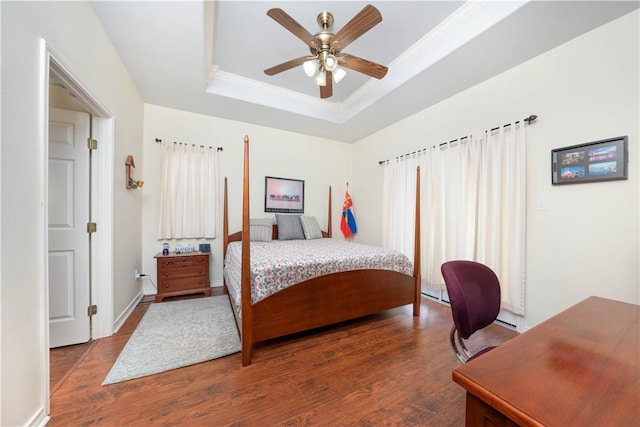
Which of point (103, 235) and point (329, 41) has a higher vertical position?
point (329, 41)

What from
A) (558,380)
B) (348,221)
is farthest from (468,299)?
(348,221)

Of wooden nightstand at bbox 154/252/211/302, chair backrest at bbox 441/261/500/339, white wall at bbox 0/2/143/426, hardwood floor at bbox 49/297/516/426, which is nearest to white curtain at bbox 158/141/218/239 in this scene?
wooden nightstand at bbox 154/252/211/302

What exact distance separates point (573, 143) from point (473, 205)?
37.7 inches

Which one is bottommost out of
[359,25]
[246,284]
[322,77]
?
[246,284]

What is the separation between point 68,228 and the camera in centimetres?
194

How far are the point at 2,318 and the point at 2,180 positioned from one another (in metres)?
0.61

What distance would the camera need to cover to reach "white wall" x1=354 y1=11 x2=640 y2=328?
174 cm

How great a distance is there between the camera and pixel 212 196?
3580 mm

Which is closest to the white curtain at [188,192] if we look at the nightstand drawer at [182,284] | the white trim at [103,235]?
the nightstand drawer at [182,284]

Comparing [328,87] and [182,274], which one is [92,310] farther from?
[328,87]

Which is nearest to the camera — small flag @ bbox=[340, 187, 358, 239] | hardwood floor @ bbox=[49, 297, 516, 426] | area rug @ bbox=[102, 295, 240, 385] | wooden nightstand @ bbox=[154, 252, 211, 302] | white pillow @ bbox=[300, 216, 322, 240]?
hardwood floor @ bbox=[49, 297, 516, 426]

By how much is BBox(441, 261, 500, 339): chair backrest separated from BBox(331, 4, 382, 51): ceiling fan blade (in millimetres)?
1674

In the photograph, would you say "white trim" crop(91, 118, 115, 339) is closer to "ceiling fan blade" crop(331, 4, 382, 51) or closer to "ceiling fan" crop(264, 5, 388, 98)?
"ceiling fan" crop(264, 5, 388, 98)

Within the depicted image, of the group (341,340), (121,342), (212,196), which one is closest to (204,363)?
(121,342)
